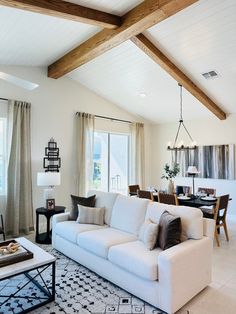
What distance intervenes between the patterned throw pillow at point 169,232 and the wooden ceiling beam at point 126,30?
2.51 m

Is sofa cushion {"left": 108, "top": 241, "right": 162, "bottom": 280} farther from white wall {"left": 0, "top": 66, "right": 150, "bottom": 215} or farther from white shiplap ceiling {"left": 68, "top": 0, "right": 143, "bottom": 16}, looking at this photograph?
white shiplap ceiling {"left": 68, "top": 0, "right": 143, "bottom": 16}

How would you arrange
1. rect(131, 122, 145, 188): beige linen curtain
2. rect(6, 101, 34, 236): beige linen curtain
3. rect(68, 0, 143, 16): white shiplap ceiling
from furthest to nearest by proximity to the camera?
rect(131, 122, 145, 188): beige linen curtain → rect(6, 101, 34, 236): beige linen curtain → rect(68, 0, 143, 16): white shiplap ceiling

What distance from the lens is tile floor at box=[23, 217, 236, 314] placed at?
2.46 metres

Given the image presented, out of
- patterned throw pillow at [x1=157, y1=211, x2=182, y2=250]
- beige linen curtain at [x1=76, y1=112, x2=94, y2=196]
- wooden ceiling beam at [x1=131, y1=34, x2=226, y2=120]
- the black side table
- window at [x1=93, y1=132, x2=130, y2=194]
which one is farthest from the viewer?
window at [x1=93, y1=132, x2=130, y2=194]

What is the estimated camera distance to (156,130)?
25.8 feet

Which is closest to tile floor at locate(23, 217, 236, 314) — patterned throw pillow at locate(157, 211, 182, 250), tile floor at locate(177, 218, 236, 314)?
tile floor at locate(177, 218, 236, 314)

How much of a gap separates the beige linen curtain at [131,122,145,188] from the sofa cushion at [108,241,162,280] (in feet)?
14.4

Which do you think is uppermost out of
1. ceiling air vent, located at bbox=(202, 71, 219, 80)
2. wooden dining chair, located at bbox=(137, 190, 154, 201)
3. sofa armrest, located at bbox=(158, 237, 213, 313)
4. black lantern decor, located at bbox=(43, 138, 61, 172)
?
ceiling air vent, located at bbox=(202, 71, 219, 80)

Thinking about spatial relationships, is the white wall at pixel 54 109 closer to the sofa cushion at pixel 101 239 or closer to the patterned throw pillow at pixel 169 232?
the sofa cushion at pixel 101 239

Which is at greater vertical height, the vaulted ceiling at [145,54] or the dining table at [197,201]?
the vaulted ceiling at [145,54]

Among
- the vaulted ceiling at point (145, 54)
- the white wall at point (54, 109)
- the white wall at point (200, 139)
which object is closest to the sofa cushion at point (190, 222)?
the vaulted ceiling at point (145, 54)

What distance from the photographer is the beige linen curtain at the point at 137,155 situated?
735 cm

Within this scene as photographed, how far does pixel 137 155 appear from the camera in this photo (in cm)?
739

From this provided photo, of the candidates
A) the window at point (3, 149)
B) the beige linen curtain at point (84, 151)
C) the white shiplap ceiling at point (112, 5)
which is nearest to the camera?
the white shiplap ceiling at point (112, 5)
